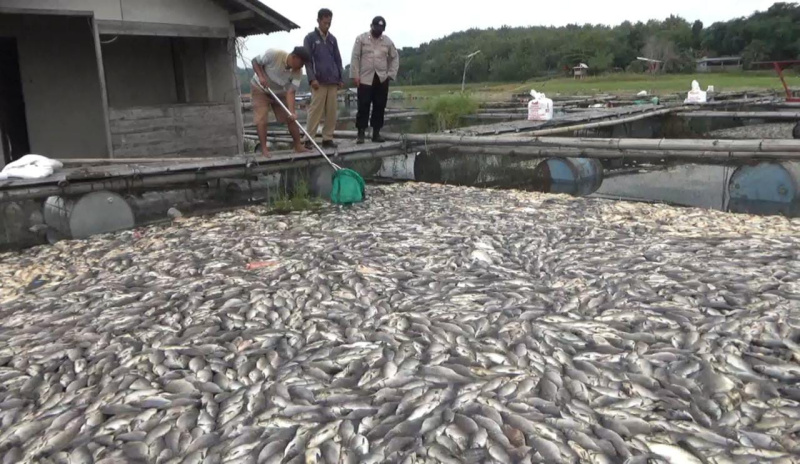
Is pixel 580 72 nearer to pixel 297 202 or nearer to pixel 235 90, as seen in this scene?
pixel 235 90

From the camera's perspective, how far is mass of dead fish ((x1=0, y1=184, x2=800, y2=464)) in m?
3.47

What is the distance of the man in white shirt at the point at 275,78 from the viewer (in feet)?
35.2

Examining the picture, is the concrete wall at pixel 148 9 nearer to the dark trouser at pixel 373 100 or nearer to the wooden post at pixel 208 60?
the wooden post at pixel 208 60

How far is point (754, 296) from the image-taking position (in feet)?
17.7

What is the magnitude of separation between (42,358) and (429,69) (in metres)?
102

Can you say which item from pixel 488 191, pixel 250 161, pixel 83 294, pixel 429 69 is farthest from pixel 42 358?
pixel 429 69

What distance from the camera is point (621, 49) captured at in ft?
303

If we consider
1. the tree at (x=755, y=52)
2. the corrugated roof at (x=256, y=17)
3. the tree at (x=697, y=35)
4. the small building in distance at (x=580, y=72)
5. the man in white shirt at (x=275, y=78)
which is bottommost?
the man in white shirt at (x=275, y=78)

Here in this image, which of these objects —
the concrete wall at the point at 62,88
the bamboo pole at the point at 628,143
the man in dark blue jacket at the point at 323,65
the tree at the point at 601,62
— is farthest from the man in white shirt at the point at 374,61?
the tree at the point at 601,62

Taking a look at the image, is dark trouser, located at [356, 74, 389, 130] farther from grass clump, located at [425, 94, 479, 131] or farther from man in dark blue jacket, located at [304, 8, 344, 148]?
grass clump, located at [425, 94, 479, 131]

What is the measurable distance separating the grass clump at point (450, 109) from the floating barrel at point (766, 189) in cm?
1291

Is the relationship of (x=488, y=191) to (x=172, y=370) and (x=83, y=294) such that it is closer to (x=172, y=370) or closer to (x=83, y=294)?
(x=83, y=294)

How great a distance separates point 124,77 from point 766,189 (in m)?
12.6

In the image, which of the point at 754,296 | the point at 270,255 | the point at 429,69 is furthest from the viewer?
the point at 429,69
